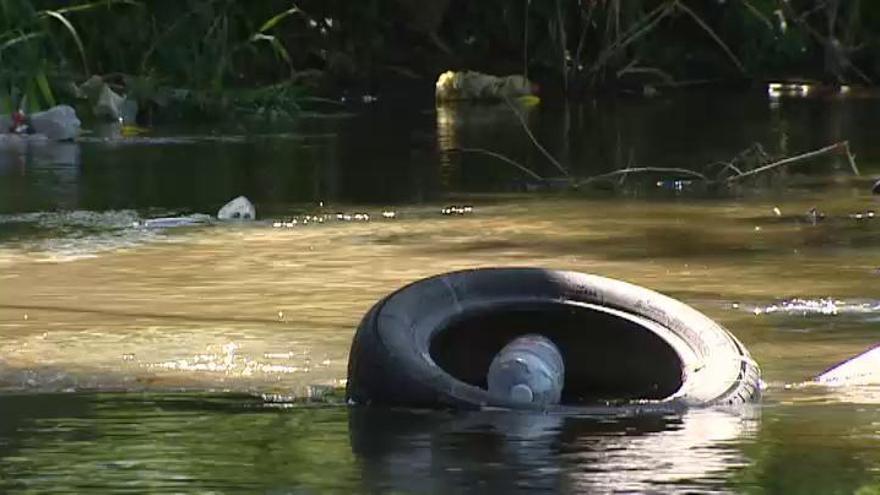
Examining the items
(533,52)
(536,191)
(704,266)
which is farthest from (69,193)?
(533,52)

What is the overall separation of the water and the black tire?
28 centimetres

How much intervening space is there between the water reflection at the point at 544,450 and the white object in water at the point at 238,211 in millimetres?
6943

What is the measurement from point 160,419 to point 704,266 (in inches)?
194

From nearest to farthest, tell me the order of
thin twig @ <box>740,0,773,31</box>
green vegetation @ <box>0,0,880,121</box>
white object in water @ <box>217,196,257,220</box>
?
white object in water @ <box>217,196,257,220</box>
green vegetation @ <box>0,0,880,121</box>
thin twig @ <box>740,0,773,31</box>

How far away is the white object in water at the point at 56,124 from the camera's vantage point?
21.3m

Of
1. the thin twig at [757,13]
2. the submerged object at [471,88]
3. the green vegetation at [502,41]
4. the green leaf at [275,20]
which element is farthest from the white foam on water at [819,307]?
the thin twig at [757,13]

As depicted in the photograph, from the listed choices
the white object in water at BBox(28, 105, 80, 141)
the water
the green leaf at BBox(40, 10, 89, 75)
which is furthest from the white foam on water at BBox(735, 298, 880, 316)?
the green leaf at BBox(40, 10, 89, 75)

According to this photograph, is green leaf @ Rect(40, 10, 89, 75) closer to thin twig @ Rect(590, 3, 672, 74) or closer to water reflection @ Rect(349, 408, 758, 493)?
thin twig @ Rect(590, 3, 672, 74)

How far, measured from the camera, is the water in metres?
6.61

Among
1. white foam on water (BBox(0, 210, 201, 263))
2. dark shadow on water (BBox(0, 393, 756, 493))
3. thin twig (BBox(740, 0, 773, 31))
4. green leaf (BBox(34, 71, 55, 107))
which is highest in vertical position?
thin twig (BBox(740, 0, 773, 31))

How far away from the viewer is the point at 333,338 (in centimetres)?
947

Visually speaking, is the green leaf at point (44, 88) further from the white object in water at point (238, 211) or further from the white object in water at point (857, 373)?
the white object in water at point (857, 373)

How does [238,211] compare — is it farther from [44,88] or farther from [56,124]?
[44,88]

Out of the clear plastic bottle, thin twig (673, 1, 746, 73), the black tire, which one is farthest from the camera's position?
thin twig (673, 1, 746, 73)
